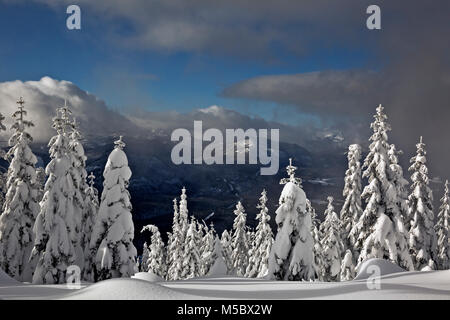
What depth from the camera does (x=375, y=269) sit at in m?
17.7

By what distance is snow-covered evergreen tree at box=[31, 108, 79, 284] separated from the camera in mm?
24297

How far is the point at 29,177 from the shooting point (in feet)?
92.6

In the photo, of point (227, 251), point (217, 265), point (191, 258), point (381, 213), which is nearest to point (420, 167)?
point (381, 213)

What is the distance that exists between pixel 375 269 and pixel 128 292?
1349 centimetres

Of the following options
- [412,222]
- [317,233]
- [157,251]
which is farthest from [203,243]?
[412,222]

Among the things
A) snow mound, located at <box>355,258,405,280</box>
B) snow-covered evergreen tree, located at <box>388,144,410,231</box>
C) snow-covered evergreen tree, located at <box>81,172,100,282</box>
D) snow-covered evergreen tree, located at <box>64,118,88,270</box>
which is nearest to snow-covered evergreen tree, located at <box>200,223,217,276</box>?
snow-covered evergreen tree, located at <box>81,172,100,282</box>

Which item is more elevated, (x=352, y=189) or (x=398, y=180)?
(x=398, y=180)

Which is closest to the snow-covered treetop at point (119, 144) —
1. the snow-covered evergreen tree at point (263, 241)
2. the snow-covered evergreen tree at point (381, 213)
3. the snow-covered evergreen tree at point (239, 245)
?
the snow-covered evergreen tree at point (381, 213)

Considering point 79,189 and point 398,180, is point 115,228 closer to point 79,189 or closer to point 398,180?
point 79,189

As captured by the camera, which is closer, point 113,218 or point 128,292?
point 128,292

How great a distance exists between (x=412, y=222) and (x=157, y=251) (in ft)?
130

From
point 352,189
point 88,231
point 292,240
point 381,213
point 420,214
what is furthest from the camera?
point 352,189

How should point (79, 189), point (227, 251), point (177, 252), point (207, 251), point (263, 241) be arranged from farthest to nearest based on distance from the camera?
point (227, 251) → point (207, 251) → point (177, 252) → point (263, 241) → point (79, 189)
